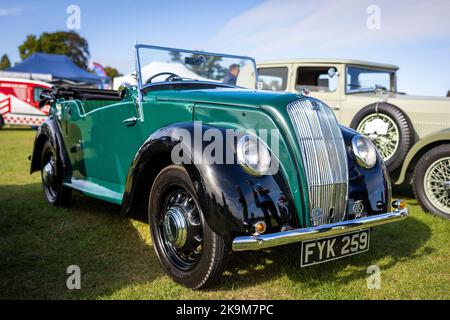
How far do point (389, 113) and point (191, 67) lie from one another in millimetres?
2662

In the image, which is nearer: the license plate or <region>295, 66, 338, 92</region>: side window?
the license plate

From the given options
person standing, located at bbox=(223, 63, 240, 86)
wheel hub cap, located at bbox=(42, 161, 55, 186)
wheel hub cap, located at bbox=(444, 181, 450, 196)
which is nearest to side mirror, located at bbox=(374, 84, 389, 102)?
wheel hub cap, located at bbox=(444, 181, 450, 196)

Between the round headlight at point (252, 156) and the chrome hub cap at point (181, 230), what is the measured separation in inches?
18.0

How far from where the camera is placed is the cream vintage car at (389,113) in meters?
4.47

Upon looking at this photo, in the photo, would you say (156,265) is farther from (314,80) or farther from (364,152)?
(314,80)

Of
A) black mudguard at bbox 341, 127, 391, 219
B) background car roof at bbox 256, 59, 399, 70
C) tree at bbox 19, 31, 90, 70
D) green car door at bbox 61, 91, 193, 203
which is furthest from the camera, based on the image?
tree at bbox 19, 31, 90, 70

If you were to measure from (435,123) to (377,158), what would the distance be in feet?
8.93

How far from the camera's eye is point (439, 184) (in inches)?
175

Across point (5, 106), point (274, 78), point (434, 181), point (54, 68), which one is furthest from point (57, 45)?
point (434, 181)

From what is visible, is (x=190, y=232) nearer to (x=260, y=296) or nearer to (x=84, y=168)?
(x=260, y=296)

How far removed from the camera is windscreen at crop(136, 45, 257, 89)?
3.77 m

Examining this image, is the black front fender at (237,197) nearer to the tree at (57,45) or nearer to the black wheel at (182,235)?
the black wheel at (182,235)

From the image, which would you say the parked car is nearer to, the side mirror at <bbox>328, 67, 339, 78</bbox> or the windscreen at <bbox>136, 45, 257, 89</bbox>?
the side mirror at <bbox>328, 67, 339, 78</bbox>

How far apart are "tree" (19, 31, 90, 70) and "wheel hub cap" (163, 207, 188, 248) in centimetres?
4314
